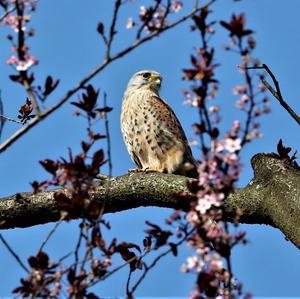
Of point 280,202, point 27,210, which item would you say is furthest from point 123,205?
point 280,202

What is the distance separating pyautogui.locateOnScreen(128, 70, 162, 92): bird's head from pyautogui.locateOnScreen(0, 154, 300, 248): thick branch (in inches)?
110

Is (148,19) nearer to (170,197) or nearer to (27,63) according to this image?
(27,63)

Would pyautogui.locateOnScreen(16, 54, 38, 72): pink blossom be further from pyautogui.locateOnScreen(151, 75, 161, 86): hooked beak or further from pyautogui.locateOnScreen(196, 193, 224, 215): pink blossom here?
pyautogui.locateOnScreen(151, 75, 161, 86): hooked beak

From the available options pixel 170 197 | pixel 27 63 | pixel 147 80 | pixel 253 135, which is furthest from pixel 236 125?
pixel 147 80

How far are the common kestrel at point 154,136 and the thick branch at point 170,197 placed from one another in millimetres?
1445

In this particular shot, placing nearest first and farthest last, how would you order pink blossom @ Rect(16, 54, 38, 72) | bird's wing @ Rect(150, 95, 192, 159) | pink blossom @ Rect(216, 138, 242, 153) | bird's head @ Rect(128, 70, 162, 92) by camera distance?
pink blossom @ Rect(216, 138, 242, 153)
pink blossom @ Rect(16, 54, 38, 72)
bird's wing @ Rect(150, 95, 192, 159)
bird's head @ Rect(128, 70, 162, 92)

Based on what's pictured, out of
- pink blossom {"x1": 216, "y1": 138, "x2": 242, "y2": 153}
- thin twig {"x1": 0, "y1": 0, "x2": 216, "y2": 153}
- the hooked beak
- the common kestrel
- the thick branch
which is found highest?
the hooked beak

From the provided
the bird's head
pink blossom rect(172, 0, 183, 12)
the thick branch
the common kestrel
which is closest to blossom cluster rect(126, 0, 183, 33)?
pink blossom rect(172, 0, 183, 12)

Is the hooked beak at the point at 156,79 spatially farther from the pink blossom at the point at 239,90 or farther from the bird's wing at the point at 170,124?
the pink blossom at the point at 239,90

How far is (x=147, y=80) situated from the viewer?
785 centimetres

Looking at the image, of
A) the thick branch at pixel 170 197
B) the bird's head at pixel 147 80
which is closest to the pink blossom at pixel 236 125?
the thick branch at pixel 170 197

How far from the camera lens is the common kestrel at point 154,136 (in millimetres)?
6684

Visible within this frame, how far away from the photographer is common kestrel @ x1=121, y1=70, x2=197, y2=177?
21.9 ft

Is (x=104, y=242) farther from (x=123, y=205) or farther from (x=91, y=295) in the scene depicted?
(x=123, y=205)
